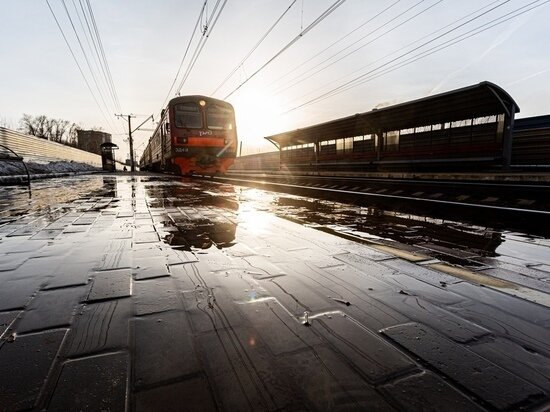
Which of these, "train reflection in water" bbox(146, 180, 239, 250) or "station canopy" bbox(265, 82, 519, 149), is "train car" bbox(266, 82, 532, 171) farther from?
"train reflection in water" bbox(146, 180, 239, 250)

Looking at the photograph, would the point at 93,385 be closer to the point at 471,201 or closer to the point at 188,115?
the point at 471,201

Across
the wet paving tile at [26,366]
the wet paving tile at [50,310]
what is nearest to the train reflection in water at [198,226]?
the wet paving tile at [50,310]

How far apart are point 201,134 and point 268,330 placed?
47.1 ft

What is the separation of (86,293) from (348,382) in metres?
1.54

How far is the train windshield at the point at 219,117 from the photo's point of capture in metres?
15.1

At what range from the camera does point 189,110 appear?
1455 cm

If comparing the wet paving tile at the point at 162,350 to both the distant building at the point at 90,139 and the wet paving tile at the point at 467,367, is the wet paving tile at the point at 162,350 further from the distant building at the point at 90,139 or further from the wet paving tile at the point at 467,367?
the distant building at the point at 90,139

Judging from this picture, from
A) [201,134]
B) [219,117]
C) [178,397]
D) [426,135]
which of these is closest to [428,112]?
→ [426,135]

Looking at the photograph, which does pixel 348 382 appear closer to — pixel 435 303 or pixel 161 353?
pixel 161 353

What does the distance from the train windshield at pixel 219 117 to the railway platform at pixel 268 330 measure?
13240 mm

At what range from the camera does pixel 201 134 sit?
14695mm

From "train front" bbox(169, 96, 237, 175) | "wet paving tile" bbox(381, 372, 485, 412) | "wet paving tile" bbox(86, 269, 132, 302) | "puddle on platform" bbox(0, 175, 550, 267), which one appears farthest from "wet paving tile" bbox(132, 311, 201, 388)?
"train front" bbox(169, 96, 237, 175)

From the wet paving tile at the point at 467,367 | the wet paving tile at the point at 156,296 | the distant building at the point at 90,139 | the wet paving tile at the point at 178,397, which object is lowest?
the wet paving tile at the point at 467,367

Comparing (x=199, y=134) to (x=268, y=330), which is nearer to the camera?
(x=268, y=330)
